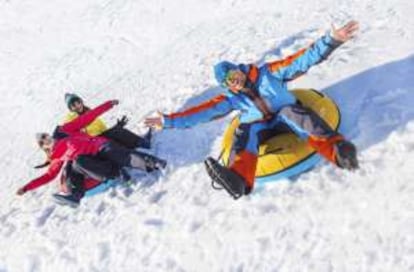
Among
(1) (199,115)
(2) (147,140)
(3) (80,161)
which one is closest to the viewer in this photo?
(1) (199,115)

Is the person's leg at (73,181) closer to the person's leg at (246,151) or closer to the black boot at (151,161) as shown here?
the black boot at (151,161)

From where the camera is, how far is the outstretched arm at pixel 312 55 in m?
7.15

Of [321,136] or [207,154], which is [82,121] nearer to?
[207,154]

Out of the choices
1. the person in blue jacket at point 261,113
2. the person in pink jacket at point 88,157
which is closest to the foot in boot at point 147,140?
the person in pink jacket at point 88,157

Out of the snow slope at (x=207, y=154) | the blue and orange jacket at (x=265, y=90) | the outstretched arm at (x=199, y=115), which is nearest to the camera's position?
the snow slope at (x=207, y=154)

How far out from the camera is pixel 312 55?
7.44 metres

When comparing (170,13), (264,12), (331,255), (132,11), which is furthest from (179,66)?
(331,255)

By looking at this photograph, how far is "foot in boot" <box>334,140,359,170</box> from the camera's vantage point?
707 centimetres

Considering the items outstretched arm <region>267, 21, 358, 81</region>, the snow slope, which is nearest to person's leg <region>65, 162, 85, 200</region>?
the snow slope

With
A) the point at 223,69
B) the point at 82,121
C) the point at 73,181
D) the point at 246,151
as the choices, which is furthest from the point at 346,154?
the point at 82,121

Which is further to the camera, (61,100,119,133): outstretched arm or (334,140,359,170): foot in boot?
(61,100,119,133): outstretched arm

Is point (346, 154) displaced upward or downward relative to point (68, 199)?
downward

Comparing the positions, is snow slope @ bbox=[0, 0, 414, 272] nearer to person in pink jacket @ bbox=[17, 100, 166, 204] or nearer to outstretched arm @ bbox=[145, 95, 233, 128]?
person in pink jacket @ bbox=[17, 100, 166, 204]

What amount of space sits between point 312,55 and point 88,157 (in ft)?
10.2
